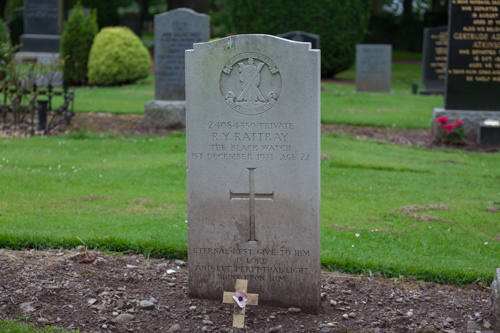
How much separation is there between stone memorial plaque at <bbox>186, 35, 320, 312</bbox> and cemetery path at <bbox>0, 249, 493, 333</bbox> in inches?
9.4

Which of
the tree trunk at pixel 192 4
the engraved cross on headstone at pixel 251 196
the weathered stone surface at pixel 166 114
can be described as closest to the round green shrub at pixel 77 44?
the tree trunk at pixel 192 4

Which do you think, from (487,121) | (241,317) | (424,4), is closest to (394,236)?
(241,317)

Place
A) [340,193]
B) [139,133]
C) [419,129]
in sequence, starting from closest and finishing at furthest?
[340,193]
[139,133]
[419,129]

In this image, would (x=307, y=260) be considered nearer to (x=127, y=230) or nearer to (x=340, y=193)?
(x=127, y=230)

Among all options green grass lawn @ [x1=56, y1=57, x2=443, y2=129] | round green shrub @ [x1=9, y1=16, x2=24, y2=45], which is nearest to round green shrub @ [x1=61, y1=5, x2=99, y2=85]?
green grass lawn @ [x1=56, y1=57, x2=443, y2=129]

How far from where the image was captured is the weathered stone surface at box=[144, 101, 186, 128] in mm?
12797

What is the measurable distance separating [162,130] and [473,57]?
647 centimetres

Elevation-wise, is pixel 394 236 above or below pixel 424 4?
below

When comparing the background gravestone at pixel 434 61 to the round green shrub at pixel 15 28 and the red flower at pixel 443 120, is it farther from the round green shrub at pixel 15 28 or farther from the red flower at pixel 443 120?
the round green shrub at pixel 15 28

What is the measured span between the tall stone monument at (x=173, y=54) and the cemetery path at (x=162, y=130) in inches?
13.5

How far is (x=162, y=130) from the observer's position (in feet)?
42.0

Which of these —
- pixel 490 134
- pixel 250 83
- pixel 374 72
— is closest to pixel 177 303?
pixel 250 83

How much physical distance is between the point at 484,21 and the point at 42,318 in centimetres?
1041

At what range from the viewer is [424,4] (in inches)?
1802
